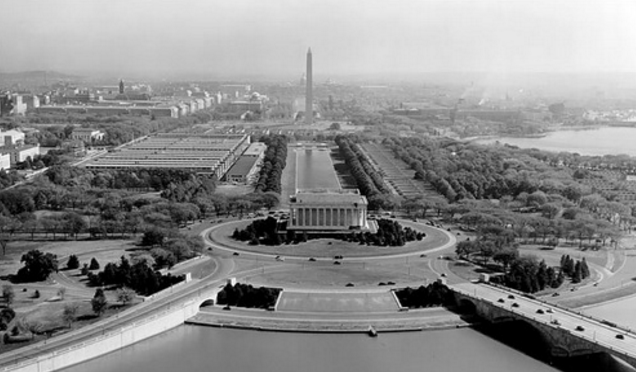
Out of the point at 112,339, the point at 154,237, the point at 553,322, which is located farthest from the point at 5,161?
the point at 553,322

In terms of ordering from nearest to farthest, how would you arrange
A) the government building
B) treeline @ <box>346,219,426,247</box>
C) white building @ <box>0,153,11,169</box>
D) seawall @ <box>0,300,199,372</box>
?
seawall @ <box>0,300,199,372</box> < treeline @ <box>346,219,426,247</box> < the government building < white building @ <box>0,153,11,169</box>

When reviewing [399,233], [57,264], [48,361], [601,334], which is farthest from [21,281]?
[601,334]

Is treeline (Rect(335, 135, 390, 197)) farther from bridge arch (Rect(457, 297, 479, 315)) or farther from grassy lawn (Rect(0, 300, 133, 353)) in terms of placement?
grassy lawn (Rect(0, 300, 133, 353))

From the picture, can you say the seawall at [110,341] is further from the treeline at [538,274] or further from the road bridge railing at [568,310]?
the treeline at [538,274]

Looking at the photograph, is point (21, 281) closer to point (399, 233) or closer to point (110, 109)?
point (399, 233)

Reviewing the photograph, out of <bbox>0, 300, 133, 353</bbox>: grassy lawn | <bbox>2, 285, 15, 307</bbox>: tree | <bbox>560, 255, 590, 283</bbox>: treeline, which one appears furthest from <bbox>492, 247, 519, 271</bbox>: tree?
<bbox>2, 285, 15, 307</bbox>: tree

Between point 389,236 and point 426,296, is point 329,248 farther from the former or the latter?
point 426,296
